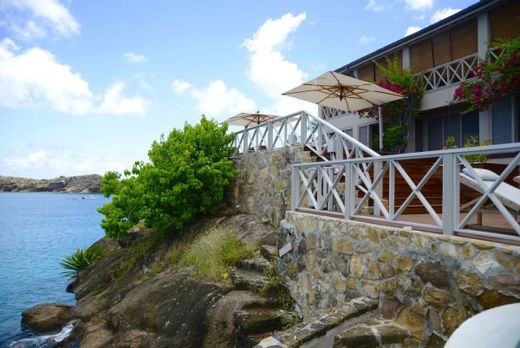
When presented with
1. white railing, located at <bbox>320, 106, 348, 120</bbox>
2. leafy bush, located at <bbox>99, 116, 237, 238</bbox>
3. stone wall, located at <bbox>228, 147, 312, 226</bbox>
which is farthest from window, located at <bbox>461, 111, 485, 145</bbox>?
leafy bush, located at <bbox>99, 116, 237, 238</bbox>

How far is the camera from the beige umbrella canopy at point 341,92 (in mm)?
9414

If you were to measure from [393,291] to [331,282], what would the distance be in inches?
54.6

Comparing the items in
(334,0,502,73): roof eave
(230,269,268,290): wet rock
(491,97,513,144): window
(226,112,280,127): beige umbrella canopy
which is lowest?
(230,269,268,290): wet rock

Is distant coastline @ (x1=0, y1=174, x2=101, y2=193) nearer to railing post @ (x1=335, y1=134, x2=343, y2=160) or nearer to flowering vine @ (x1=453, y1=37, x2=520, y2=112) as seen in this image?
flowering vine @ (x1=453, y1=37, x2=520, y2=112)

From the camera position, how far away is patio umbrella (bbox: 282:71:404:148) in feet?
30.9

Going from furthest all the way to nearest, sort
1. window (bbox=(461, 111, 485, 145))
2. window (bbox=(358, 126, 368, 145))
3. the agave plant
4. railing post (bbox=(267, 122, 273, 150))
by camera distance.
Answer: window (bbox=(358, 126, 368, 145)) < the agave plant < window (bbox=(461, 111, 485, 145)) < railing post (bbox=(267, 122, 273, 150))

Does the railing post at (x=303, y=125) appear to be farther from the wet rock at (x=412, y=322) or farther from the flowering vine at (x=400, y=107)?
the flowering vine at (x=400, y=107)

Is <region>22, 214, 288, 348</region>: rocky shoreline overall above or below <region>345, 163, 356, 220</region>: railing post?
below

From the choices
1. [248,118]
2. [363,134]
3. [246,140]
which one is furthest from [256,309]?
[363,134]

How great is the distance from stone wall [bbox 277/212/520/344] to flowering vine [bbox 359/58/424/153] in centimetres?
995

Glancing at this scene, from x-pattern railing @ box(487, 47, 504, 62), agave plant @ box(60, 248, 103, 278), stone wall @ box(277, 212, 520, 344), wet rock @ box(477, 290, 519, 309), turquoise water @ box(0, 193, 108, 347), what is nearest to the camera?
wet rock @ box(477, 290, 519, 309)

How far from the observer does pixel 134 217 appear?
12297 millimetres

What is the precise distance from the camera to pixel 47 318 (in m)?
12.3

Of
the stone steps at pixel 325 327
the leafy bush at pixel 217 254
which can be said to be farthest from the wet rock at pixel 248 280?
the stone steps at pixel 325 327
